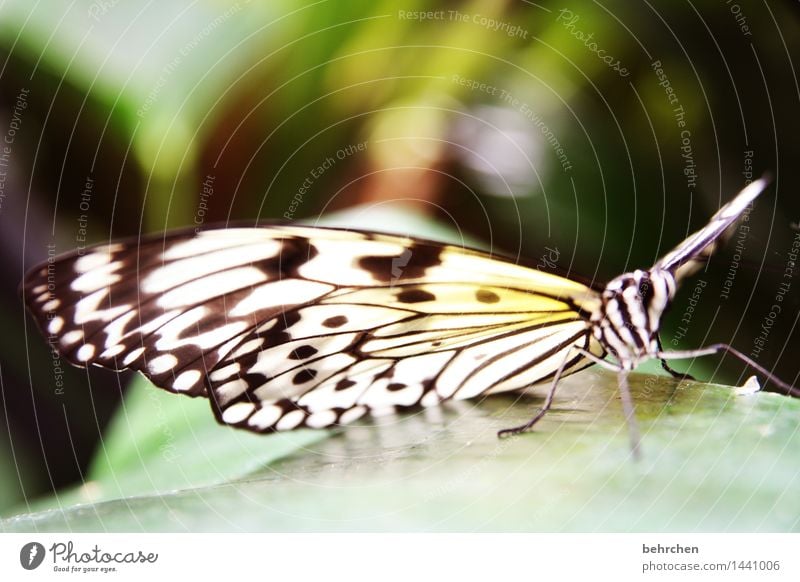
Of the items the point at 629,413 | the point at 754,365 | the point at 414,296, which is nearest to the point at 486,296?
the point at 414,296

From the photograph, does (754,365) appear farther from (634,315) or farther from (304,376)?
(304,376)

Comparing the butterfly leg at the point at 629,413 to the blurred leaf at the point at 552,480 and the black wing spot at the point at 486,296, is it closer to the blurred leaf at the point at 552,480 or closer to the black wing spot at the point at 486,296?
the blurred leaf at the point at 552,480

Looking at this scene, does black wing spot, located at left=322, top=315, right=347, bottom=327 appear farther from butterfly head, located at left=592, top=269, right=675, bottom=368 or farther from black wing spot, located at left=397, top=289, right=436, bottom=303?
butterfly head, located at left=592, top=269, right=675, bottom=368

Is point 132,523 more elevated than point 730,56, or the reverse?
point 730,56

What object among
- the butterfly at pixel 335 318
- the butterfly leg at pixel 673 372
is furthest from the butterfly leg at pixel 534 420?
the butterfly leg at pixel 673 372

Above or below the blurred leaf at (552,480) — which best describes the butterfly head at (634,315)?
above

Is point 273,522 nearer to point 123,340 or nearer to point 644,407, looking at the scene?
point 123,340
